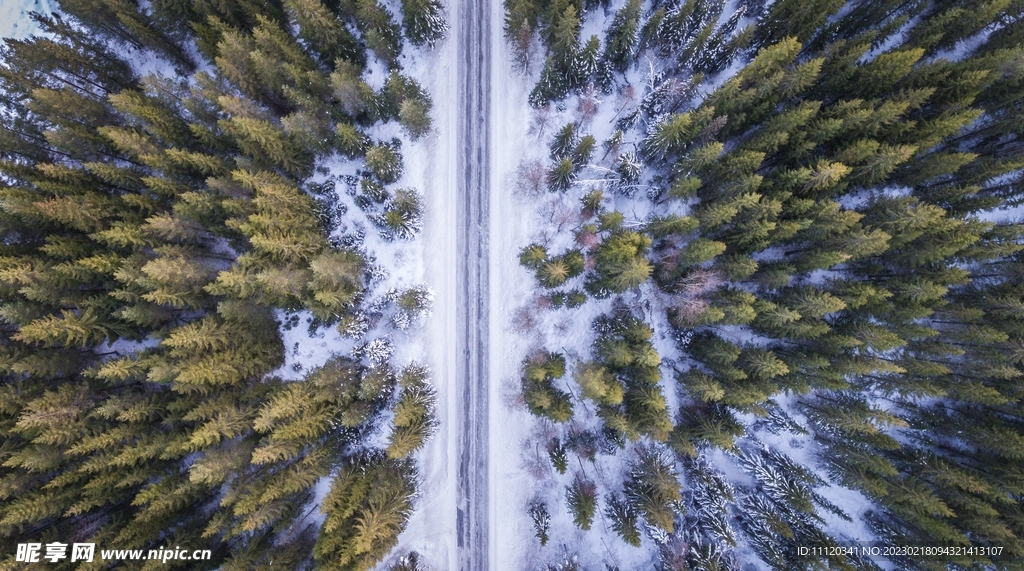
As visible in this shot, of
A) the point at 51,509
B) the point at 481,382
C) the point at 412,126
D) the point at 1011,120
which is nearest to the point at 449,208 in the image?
the point at 412,126

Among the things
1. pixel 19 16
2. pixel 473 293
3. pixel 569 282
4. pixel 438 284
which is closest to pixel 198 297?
pixel 438 284

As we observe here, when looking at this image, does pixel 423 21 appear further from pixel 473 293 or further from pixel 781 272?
pixel 781 272

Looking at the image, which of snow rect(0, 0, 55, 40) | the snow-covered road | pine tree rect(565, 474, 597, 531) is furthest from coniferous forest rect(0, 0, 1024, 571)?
snow rect(0, 0, 55, 40)

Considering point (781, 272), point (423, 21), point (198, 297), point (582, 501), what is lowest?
point (582, 501)

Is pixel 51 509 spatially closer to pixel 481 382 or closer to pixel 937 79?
pixel 481 382

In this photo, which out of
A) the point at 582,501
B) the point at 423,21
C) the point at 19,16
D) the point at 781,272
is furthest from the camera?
the point at 19,16

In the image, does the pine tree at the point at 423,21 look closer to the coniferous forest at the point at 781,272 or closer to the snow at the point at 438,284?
the snow at the point at 438,284

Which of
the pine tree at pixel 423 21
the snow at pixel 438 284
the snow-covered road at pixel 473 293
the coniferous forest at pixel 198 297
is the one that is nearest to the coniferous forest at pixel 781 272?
the snow-covered road at pixel 473 293
